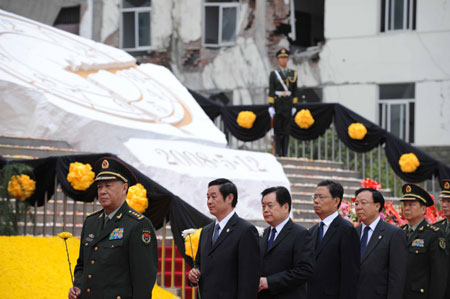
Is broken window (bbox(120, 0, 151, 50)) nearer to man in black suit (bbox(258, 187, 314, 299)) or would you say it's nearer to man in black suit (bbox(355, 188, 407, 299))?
man in black suit (bbox(355, 188, 407, 299))

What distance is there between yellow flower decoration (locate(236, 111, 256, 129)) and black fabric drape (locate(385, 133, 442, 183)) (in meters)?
2.58

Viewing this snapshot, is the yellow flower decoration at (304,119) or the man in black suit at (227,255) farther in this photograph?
the yellow flower decoration at (304,119)

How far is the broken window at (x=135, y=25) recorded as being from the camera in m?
24.5

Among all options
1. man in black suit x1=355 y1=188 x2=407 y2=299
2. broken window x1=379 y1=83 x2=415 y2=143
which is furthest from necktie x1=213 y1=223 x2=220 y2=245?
broken window x1=379 y1=83 x2=415 y2=143

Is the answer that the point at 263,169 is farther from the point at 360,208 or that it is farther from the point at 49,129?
the point at 360,208

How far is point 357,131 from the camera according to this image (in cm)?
1498

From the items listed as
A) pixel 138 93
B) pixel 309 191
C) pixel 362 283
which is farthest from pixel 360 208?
pixel 138 93

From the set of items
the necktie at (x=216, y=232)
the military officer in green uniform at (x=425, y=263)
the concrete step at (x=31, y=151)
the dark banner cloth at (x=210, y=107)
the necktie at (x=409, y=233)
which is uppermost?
the dark banner cloth at (x=210, y=107)

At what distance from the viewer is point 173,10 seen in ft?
79.0

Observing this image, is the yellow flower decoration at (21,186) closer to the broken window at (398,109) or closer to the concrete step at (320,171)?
the concrete step at (320,171)

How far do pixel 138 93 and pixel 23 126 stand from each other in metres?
2.35

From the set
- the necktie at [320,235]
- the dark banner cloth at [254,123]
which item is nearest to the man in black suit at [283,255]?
the necktie at [320,235]

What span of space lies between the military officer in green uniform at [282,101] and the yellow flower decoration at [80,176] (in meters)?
6.12

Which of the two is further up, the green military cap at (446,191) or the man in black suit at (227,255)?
the green military cap at (446,191)
